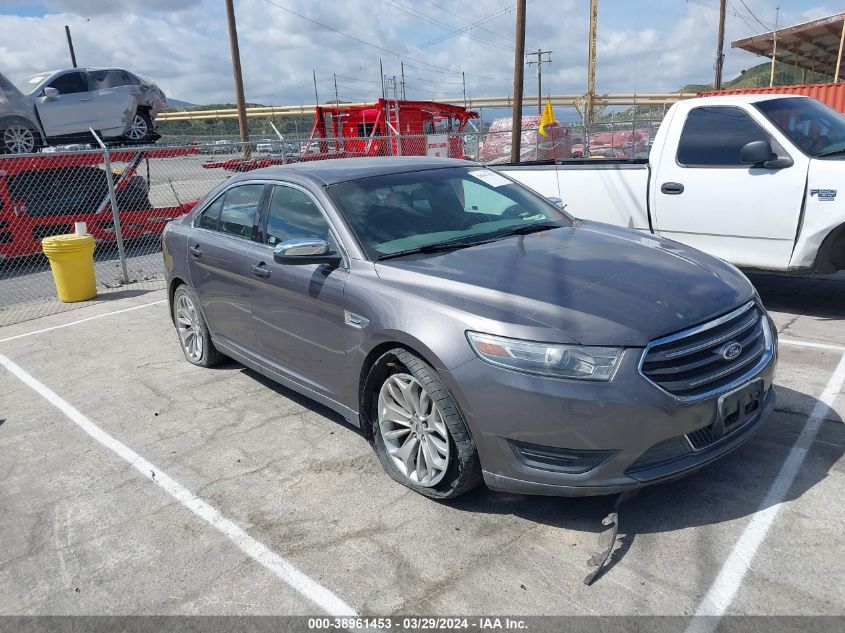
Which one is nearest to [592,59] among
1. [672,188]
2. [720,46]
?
[720,46]

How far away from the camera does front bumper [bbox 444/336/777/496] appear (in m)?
2.82

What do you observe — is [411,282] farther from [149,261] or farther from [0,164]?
[0,164]

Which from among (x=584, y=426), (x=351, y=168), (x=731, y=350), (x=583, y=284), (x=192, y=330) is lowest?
(x=192, y=330)

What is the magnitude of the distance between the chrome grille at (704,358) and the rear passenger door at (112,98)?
46.9ft

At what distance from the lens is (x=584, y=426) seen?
9.33 ft

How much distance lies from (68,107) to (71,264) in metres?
6.44

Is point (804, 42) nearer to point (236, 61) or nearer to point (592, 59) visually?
point (236, 61)

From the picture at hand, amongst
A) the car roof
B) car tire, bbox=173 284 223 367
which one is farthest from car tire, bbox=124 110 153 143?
the car roof

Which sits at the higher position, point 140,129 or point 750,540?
point 140,129

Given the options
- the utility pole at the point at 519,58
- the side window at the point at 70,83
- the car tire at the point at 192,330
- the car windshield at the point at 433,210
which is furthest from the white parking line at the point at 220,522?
the utility pole at the point at 519,58

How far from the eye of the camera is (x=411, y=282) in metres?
3.46

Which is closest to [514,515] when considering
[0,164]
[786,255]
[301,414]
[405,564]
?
[405,564]

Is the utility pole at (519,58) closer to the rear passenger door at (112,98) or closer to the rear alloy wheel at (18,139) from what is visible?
the rear passenger door at (112,98)

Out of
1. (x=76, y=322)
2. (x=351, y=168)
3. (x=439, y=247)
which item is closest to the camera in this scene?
(x=439, y=247)
